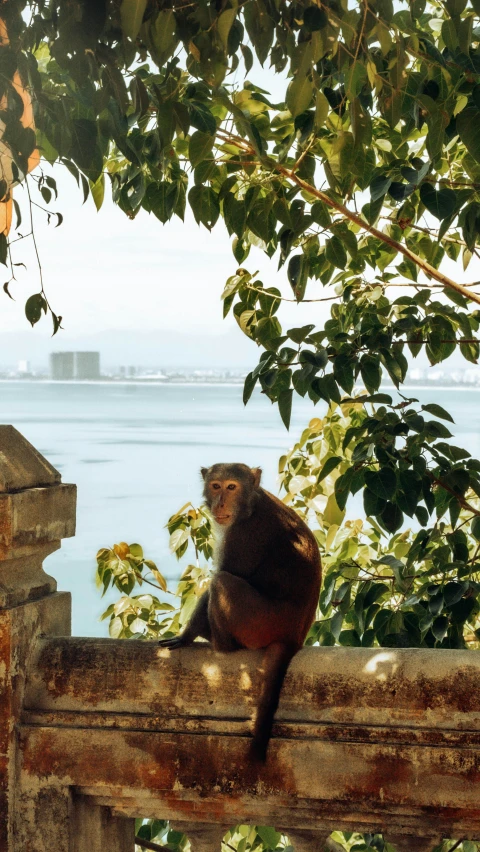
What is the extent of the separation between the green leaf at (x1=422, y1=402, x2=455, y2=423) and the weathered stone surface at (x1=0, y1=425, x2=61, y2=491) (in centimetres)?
118

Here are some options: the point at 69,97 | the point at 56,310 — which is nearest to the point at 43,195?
the point at 56,310

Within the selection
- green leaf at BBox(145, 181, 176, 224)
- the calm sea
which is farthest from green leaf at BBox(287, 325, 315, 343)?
the calm sea

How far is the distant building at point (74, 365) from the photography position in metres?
8.89

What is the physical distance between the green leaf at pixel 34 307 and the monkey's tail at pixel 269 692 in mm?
1118

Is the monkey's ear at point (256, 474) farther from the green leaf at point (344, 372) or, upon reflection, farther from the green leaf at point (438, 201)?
the green leaf at point (438, 201)

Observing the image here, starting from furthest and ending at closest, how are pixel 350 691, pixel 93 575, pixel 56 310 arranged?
pixel 93 575 → pixel 56 310 → pixel 350 691

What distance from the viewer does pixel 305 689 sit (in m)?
2.32

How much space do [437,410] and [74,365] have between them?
7169 mm

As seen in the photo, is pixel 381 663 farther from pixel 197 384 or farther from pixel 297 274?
pixel 197 384

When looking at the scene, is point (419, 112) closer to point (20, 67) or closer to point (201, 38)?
point (201, 38)

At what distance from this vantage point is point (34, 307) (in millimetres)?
2465

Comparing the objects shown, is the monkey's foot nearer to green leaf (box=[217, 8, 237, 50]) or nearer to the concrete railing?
the concrete railing

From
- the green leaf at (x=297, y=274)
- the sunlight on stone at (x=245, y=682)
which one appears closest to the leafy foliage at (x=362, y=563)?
the green leaf at (x=297, y=274)

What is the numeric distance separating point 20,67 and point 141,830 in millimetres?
2935
